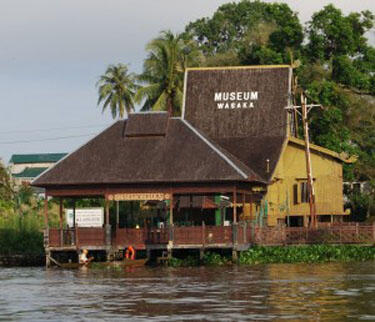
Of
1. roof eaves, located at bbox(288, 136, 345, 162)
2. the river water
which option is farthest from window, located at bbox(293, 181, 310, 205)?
the river water

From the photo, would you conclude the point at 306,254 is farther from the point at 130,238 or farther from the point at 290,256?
the point at 130,238

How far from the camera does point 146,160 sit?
57219 millimetres

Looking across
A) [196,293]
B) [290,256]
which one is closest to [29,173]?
[290,256]

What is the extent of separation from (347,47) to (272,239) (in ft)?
75.8

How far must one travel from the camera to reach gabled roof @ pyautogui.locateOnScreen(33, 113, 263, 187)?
5547 centimetres

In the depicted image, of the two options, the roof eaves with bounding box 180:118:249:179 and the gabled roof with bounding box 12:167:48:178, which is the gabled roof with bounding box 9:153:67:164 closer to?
the gabled roof with bounding box 12:167:48:178

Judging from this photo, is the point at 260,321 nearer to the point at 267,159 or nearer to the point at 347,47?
the point at 267,159

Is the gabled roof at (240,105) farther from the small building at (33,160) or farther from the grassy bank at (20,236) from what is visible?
the small building at (33,160)

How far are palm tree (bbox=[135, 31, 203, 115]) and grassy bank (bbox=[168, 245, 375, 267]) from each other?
93.7 ft

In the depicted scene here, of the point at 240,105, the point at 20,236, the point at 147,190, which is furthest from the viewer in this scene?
the point at 240,105

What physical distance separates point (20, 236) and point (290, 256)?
18.1 metres

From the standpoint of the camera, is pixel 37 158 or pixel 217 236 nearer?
pixel 217 236

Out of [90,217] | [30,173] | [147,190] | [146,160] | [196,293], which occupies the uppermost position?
[30,173]

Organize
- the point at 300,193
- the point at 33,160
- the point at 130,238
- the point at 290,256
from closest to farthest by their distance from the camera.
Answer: the point at 290,256
the point at 130,238
the point at 300,193
the point at 33,160
